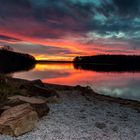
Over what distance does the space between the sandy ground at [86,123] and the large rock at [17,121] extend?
175 millimetres

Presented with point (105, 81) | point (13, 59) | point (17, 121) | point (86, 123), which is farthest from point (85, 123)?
point (13, 59)

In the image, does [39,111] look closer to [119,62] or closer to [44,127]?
[44,127]

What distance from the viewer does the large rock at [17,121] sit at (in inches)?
289

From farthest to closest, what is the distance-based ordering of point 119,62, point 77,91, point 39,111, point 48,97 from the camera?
point 119,62 < point 77,91 < point 48,97 < point 39,111

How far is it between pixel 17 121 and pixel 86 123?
7.78ft

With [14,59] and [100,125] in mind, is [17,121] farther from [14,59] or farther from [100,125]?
[14,59]

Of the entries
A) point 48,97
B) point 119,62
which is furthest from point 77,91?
point 119,62

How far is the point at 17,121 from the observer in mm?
7367

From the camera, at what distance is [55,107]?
10.6 meters

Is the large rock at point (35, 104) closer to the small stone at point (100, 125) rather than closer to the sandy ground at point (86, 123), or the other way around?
the sandy ground at point (86, 123)

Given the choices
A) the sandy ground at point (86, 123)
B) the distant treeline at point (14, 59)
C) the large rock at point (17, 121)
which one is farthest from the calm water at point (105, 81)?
the distant treeline at point (14, 59)

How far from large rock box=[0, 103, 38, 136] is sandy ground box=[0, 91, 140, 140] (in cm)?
17

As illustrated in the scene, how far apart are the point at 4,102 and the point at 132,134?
4.39 meters

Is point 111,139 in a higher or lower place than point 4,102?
lower
